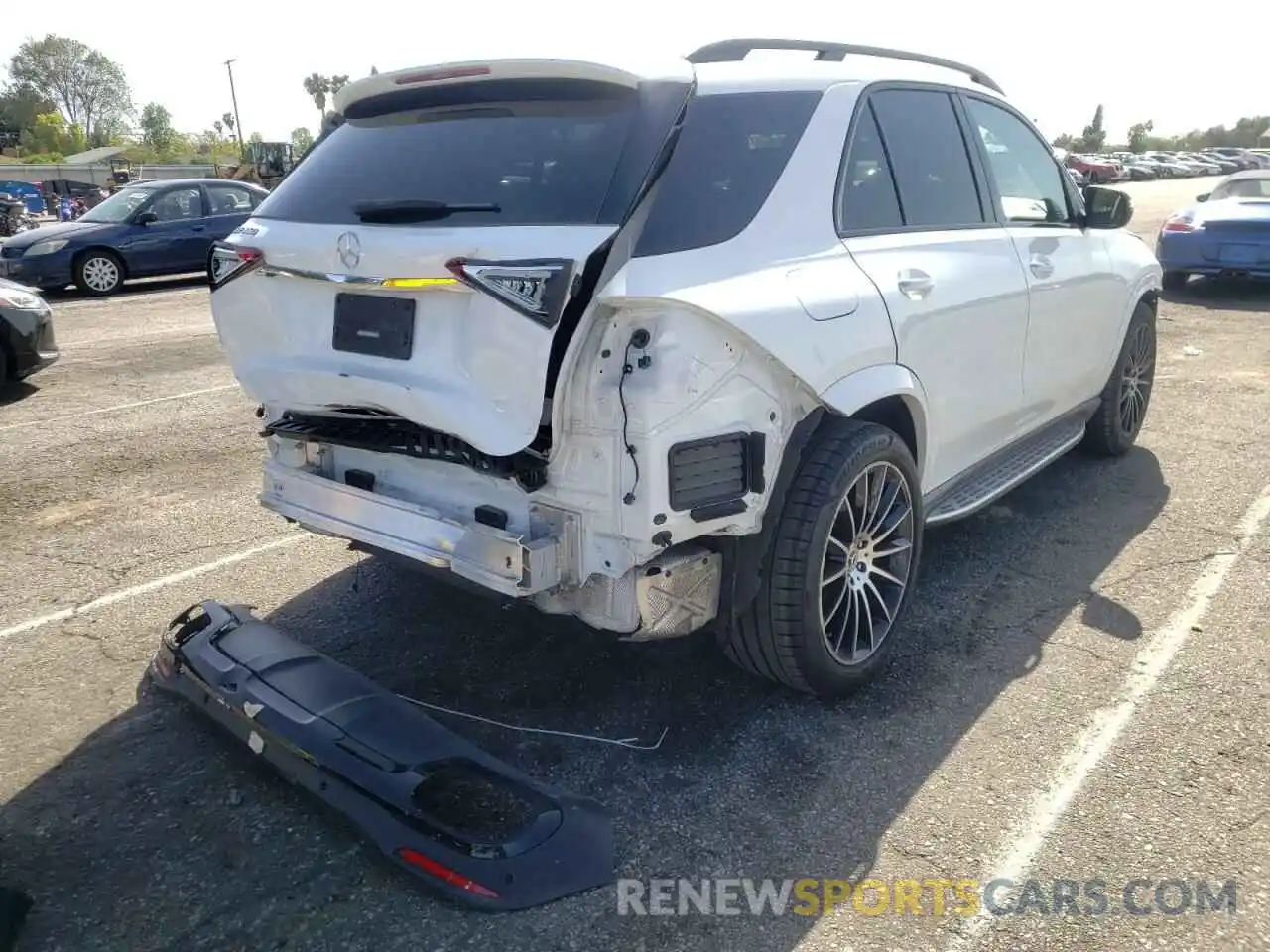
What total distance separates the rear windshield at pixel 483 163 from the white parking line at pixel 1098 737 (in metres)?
1.97

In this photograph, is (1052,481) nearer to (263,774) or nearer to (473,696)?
(473,696)

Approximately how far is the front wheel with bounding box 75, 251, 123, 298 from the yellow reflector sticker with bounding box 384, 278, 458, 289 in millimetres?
13021

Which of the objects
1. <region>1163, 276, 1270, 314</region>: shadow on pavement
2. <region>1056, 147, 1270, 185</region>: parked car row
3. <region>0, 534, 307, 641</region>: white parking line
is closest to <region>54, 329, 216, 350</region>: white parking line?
<region>0, 534, 307, 641</region>: white parking line

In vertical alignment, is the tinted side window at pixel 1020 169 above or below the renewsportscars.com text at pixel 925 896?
above

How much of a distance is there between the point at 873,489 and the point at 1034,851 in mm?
1195

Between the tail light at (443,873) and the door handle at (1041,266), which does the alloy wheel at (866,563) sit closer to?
the tail light at (443,873)

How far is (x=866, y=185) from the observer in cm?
339

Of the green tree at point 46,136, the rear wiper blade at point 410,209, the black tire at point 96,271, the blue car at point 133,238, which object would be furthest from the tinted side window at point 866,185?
the green tree at point 46,136

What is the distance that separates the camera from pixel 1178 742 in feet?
10.2

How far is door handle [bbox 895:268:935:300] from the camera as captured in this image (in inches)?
131

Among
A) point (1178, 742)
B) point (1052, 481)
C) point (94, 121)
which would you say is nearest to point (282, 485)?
point (1178, 742)

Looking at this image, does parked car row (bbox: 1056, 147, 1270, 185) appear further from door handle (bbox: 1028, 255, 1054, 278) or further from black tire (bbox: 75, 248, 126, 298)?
door handle (bbox: 1028, 255, 1054, 278)

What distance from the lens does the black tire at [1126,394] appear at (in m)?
5.47

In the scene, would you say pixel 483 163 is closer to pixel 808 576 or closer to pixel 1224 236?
pixel 808 576
